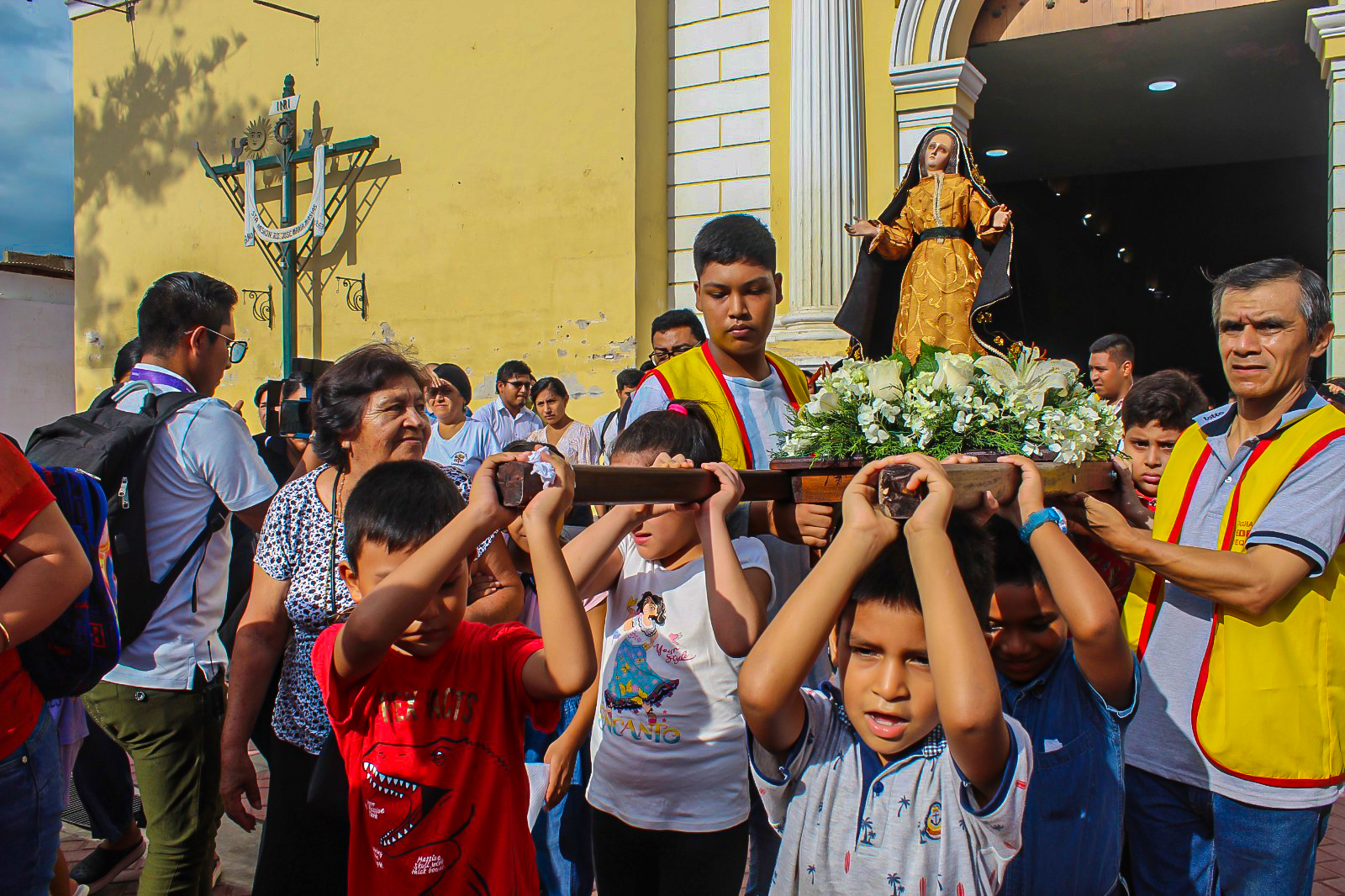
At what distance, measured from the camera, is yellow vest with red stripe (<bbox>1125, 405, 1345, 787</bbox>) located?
2.58 meters

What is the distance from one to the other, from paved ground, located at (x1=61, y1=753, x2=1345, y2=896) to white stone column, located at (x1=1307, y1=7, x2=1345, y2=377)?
155 inches

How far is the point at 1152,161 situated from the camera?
14.4m

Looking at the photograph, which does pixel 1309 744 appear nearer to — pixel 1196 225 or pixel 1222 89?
pixel 1222 89

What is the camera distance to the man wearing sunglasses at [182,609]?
11.0ft

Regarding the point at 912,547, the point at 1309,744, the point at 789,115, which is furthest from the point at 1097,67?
the point at 912,547

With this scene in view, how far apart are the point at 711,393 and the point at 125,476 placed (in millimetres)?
1906

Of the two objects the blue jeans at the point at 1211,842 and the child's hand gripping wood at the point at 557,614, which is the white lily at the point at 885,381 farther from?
the blue jeans at the point at 1211,842

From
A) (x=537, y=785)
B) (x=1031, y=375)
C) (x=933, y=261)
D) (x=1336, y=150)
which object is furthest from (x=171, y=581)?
(x=1336, y=150)

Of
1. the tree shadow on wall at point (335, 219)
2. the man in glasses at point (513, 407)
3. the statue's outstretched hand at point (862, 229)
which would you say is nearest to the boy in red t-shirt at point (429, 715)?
the statue's outstretched hand at point (862, 229)

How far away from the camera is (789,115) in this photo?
9531mm

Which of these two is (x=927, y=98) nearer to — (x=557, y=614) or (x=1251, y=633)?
(x=1251, y=633)

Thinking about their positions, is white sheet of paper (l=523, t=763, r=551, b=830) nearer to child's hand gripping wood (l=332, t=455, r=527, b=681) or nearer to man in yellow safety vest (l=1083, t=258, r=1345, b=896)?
child's hand gripping wood (l=332, t=455, r=527, b=681)

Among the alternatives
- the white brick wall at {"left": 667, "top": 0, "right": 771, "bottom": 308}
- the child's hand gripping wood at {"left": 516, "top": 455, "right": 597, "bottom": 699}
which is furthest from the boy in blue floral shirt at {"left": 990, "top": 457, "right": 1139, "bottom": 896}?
the white brick wall at {"left": 667, "top": 0, "right": 771, "bottom": 308}

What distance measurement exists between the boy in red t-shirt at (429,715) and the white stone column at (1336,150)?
24.1 ft
